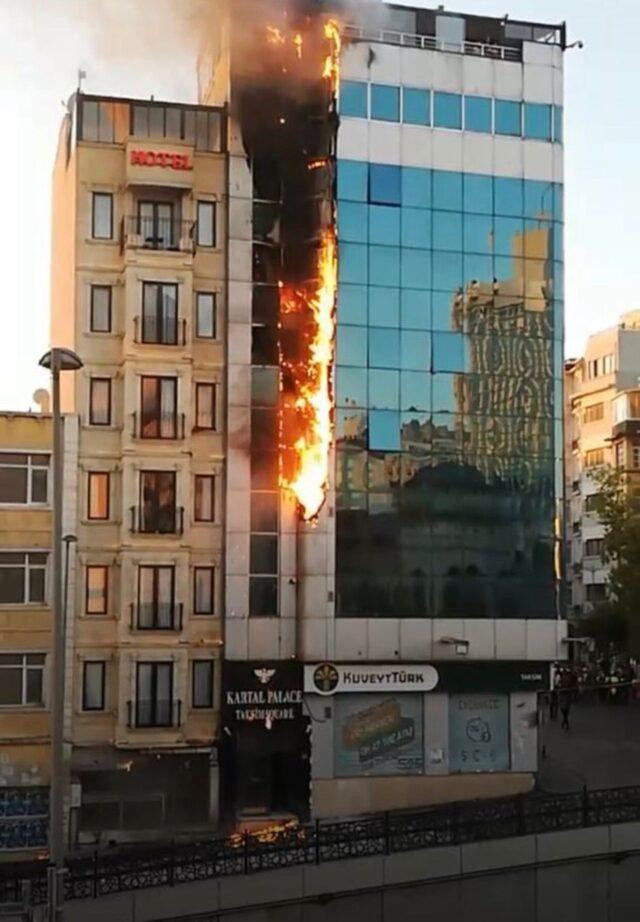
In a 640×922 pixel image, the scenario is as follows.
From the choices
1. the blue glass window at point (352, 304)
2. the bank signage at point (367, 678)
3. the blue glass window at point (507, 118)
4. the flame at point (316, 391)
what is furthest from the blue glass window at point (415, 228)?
the bank signage at point (367, 678)

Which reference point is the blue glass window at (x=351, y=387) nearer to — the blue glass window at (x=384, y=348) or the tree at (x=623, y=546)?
the blue glass window at (x=384, y=348)

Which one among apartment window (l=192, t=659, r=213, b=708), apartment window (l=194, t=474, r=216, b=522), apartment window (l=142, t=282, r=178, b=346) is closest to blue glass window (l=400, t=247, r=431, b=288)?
apartment window (l=142, t=282, r=178, b=346)

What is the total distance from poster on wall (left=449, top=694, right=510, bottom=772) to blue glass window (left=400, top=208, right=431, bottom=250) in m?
15.4

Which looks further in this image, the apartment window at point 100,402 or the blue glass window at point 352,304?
the blue glass window at point 352,304

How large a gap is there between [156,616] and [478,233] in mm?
17155

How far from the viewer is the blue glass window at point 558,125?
5366 cm

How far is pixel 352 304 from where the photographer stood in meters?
50.9

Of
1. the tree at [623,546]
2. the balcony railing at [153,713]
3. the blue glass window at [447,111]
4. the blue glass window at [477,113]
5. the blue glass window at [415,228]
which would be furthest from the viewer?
the tree at [623,546]

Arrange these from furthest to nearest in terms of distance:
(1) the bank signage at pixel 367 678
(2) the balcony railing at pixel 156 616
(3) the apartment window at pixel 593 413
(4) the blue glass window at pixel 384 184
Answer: (3) the apartment window at pixel 593 413 < (4) the blue glass window at pixel 384 184 < (1) the bank signage at pixel 367 678 < (2) the balcony railing at pixel 156 616

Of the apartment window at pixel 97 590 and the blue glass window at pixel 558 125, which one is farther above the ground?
the blue glass window at pixel 558 125

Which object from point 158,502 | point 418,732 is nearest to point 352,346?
point 158,502

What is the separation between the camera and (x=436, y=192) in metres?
51.9

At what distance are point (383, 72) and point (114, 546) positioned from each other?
18.6 meters

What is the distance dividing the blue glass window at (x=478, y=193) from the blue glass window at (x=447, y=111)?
1.89m
